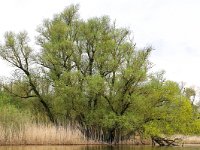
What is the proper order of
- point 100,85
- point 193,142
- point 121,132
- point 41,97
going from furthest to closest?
point 193,142 → point 41,97 → point 121,132 → point 100,85

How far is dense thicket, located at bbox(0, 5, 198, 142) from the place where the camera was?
3628 cm

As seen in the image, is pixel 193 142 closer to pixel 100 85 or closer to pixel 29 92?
pixel 100 85

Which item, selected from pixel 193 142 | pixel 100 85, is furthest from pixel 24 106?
pixel 193 142

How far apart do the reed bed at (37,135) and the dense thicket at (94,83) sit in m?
4.86

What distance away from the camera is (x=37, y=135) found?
29984mm

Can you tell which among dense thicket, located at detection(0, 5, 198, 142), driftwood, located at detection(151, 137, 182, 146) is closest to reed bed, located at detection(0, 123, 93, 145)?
dense thicket, located at detection(0, 5, 198, 142)

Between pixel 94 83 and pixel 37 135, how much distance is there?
7.67 meters

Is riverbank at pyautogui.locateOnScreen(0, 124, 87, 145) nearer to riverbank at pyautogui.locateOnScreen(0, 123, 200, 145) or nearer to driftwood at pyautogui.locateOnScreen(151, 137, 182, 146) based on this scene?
riverbank at pyautogui.locateOnScreen(0, 123, 200, 145)

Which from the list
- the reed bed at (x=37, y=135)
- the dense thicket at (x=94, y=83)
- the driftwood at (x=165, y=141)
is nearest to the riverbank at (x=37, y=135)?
the reed bed at (x=37, y=135)

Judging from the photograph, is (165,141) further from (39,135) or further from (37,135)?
(37,135)

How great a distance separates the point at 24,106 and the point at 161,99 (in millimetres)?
14247

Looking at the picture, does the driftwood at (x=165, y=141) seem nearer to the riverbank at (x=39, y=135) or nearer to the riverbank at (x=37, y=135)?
the riverbank at (x=39, y=135)

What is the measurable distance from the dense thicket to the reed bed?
15.9 ft

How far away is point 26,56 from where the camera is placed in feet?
132
